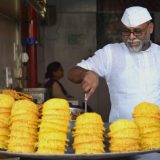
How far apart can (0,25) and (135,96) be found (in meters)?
2.54

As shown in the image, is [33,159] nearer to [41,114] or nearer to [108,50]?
[41,114]

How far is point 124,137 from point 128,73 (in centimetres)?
113

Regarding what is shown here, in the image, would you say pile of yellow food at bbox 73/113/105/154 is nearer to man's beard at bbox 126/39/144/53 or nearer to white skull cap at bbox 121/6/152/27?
man's beard at bbox 126/39/144/53

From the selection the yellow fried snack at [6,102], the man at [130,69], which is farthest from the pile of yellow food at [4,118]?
the man at [130,69]

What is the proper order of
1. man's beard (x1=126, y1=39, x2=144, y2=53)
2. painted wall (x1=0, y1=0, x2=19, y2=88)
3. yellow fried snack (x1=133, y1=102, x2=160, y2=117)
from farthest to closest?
1. painted wall (x1=0, y1=0, x2=19, y2=88)
2. man's beard (x1=126, y1=39, x2=144, y2=53)
3. yellow fried snack (x1=133, y1=102, x2=160, y2=117)

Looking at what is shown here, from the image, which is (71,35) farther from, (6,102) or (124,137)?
(124,137)

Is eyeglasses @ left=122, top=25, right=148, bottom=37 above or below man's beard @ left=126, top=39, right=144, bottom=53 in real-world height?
above

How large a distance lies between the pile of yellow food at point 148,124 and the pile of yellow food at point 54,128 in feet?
0.97

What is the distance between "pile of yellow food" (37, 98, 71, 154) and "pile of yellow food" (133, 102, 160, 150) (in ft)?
0.97

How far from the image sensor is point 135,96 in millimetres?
2727

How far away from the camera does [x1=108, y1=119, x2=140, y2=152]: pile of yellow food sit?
1.64m

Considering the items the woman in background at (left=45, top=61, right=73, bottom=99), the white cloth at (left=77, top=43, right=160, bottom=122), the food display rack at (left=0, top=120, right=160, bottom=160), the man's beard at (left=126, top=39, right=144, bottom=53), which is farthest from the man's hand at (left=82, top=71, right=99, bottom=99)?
the woman in background at (left=45, top=61, right=73, bottom=99)

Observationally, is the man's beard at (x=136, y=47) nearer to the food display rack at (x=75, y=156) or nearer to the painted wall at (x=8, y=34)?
the food display rack at (x=75, y=156)

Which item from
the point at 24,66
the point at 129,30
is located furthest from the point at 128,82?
the point at 24,66
